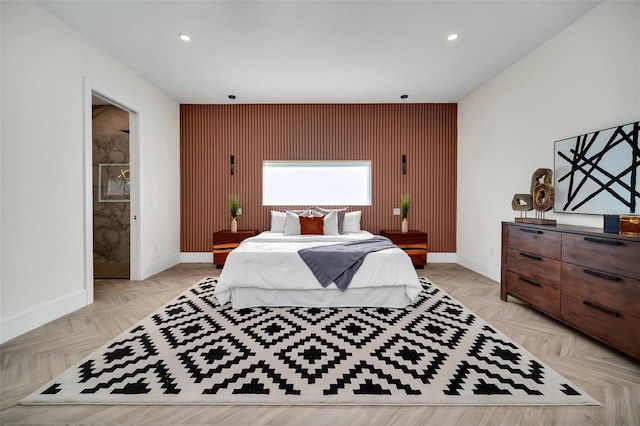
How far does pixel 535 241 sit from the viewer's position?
264 centimetres

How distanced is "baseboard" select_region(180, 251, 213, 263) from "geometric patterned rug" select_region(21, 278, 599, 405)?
2.38 meters

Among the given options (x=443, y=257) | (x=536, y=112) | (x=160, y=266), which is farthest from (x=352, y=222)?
(x=160, y=266)

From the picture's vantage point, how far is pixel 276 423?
1.39m

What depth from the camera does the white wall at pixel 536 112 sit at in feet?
7.64

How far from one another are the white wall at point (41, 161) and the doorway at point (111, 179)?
1.44 meters

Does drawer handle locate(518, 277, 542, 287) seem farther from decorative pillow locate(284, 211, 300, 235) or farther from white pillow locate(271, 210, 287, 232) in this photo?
white pillow locate(271, 210, 287, 232)

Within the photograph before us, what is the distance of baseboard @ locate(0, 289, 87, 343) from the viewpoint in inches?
86.7

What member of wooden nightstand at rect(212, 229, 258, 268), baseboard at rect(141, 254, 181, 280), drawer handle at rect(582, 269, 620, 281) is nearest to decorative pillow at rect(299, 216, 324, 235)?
wooden nightstand at rect(212, 229, 258, 268)

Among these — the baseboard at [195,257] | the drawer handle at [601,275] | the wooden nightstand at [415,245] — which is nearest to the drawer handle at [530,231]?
the drawer handle at [601,275]

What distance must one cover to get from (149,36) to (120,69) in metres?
0.92

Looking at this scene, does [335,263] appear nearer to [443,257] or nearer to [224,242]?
[224,242]

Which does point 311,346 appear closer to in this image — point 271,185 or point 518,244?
point 518,244

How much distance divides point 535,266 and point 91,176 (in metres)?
4.50

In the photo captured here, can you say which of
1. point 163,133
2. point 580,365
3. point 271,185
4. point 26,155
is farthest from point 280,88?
point 580,365
